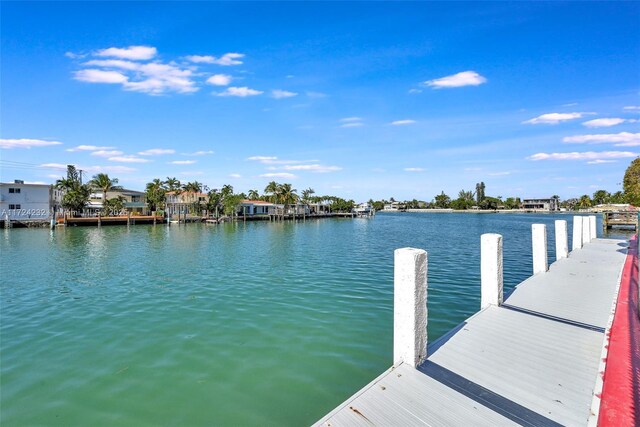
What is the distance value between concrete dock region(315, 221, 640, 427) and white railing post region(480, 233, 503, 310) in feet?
0.76

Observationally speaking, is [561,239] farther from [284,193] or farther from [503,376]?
[284,193]

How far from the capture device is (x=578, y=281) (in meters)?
11.3

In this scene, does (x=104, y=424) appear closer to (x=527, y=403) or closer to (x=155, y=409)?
(x=155, y=409)

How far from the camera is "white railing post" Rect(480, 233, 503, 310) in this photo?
8445 mm

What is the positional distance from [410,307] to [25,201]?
82190mm

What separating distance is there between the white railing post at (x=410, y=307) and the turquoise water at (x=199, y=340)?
5.17 feet

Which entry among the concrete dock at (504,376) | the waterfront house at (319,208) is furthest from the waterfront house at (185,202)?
the concrete dock at (504,376)

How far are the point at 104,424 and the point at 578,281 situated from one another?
44.9ft

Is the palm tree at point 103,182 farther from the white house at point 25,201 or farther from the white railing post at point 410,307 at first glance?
the white railing post at point 410,307

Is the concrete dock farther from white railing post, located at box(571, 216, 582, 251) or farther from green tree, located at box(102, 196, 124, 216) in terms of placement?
green tree, located at box(102, 196, 124, 216)

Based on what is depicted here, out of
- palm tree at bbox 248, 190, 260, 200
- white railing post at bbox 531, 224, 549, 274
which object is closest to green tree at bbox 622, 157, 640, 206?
white railing post at bbox 531, 224, 549, 274

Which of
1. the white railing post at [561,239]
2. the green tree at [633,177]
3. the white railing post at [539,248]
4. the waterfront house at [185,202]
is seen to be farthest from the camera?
the waterfront house at [185,202]

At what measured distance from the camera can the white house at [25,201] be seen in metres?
61.7

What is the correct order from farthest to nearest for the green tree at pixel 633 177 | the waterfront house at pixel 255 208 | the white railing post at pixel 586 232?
the waterfront house at pixel 255 208, the green tree at pixel 633 177, the white railing post at pixel 586 232
